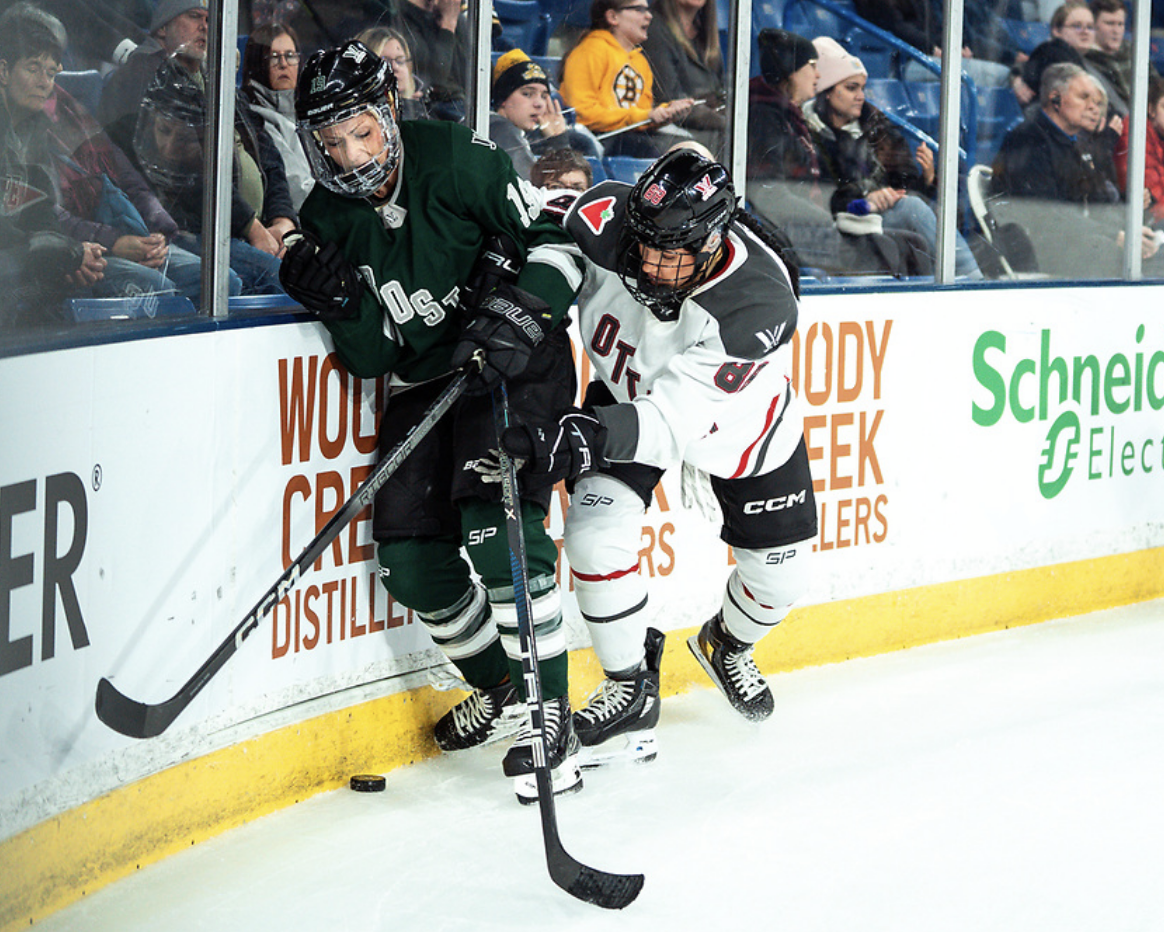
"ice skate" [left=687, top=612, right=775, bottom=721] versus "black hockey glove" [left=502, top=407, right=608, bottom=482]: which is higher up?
"black hockey glove" [left=502, top=407, right=608, bottom=482]

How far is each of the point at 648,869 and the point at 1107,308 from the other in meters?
2.47

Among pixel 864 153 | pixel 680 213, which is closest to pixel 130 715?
pixel 680 213

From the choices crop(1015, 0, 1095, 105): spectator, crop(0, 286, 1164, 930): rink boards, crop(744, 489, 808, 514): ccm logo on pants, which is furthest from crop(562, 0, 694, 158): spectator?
crop(1015, 0, 1095, 105): spectator

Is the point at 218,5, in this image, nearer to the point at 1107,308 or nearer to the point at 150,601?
the point at 150,601

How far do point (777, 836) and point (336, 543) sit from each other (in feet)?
3.04

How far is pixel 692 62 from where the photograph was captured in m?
3.57

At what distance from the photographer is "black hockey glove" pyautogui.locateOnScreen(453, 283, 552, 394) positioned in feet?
A: 7.92

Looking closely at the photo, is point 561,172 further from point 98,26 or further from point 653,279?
point 98,26

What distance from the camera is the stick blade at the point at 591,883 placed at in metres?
2.13

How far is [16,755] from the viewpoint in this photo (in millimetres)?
1953

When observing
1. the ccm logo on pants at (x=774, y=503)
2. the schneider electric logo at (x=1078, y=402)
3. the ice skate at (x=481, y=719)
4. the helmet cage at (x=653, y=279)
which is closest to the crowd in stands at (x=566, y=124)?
the schneider electric logo at (x=1078, y=402)

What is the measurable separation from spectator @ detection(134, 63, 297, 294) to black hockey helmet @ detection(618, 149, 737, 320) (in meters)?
0.72

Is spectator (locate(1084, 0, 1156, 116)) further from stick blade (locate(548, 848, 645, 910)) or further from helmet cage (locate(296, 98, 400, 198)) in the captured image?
stick blade (locate(548, 848, 645, 910))

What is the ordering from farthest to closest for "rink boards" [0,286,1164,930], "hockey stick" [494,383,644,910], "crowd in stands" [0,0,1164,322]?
"crowd in stands" [0,0,1164,322]
"hockey stick" [494,383,644,910]
"rink boards" [0,286,1164,930]
